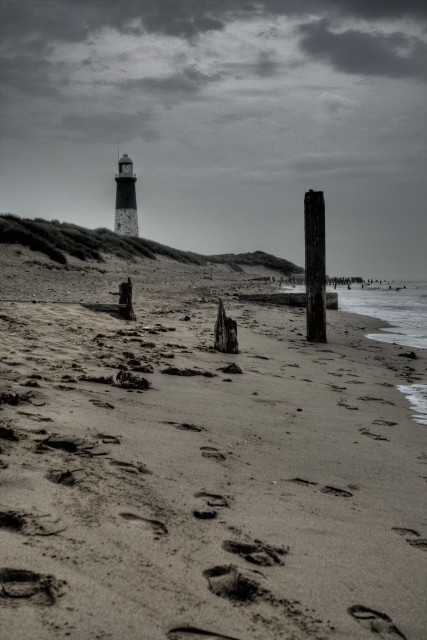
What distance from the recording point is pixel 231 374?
5738mm

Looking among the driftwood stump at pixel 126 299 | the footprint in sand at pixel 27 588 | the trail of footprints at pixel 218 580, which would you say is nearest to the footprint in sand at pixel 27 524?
the trail of footprints at pixel 218 580

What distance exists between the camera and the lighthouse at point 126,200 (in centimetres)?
5141

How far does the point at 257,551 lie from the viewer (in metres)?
2.10

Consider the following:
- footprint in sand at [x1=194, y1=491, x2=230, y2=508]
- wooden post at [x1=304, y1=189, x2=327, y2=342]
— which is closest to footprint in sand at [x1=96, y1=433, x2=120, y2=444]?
footprint in sand at [x1=194, y1=491, x2=230, y2=508]

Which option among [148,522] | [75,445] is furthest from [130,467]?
[148,522]

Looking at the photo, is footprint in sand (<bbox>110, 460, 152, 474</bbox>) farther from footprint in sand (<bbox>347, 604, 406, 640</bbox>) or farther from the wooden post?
the wooden post

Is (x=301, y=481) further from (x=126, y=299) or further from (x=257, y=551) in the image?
(x=126, y=299)

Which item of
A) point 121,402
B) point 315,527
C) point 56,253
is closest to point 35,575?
point 315,527

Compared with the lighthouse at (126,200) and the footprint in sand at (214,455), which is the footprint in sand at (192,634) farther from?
the lighthouse at (126,200)

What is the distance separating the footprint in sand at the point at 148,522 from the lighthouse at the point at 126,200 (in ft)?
164

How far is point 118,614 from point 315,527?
3.40ft

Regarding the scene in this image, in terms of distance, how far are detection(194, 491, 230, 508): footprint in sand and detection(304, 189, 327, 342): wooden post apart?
6.87 metres

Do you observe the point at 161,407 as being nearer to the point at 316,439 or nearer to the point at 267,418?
A: the point at 267,418

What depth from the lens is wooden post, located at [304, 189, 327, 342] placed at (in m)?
9.00
